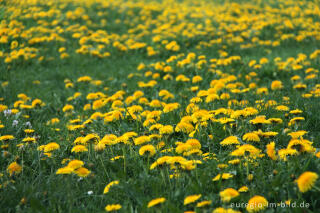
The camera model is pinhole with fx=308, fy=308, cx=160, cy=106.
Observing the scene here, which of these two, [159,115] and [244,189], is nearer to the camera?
[244,189]

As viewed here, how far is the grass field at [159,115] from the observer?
204 cm

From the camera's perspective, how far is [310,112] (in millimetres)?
3115

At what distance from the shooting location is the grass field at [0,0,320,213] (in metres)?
2.04

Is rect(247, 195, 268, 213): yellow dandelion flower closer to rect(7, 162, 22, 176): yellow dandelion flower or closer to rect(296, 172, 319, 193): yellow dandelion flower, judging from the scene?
rect(296, 172, 319, 193): yellow dandelion flower

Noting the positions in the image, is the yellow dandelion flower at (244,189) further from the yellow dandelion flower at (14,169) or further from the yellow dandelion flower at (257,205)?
the yellow dandelion flower at (14,169)

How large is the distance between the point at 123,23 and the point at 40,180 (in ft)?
27.8

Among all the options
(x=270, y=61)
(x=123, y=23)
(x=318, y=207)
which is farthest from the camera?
(x=123, y=23)

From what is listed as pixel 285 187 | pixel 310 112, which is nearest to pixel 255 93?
pixel 310 112

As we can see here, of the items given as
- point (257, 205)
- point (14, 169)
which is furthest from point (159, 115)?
point (257, 205)

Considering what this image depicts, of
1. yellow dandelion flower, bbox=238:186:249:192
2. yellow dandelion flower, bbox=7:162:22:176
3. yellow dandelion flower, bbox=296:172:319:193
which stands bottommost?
yellow dandelion flower, bbox=238:186:249:192

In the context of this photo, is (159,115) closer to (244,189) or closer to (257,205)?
(244,189)

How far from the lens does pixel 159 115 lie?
328cm

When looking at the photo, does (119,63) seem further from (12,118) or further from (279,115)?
(279,115)

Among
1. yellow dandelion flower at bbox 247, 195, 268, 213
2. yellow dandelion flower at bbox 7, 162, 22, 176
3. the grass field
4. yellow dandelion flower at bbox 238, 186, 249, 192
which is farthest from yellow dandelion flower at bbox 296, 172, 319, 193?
yellow dandelion flower at bbox 7, 162, 22, 176
